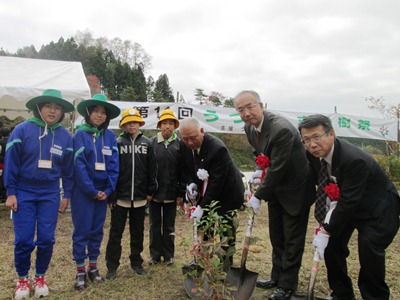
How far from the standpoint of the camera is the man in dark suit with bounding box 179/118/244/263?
3.07 m

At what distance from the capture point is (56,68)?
7406 millimetres

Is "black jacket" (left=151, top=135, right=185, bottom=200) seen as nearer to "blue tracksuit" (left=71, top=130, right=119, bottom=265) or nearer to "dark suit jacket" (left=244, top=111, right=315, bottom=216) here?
"blue tracksuit" (left=71, top=130, right=119, bottom=265)

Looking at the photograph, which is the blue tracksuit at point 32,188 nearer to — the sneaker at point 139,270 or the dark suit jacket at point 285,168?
the sneaker at point 139,270

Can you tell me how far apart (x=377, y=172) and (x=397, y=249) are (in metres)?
2.97

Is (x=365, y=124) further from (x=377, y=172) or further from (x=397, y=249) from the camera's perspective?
(x=377, y=172)

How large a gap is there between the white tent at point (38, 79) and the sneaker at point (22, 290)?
408cm

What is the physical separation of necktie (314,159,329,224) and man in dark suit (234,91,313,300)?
0.10 m

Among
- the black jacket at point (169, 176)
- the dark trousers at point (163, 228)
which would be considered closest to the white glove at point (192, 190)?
the black jacket at point (169, 176)

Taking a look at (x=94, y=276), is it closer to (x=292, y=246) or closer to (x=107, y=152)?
(x=107, y=152)

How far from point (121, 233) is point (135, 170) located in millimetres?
671

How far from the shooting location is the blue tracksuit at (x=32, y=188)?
2.98 m

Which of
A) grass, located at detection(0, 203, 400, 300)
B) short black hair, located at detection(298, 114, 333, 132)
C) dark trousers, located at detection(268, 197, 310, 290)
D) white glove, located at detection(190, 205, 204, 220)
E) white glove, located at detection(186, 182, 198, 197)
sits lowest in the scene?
grass, located at detection(0, 203, 400, 300)

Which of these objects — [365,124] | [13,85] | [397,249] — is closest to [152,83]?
[365,124]

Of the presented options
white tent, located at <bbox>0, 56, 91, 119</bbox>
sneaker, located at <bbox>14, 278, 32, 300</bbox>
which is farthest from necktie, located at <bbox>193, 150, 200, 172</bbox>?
white tent, located at <bbox>0, 56, 91, 119</bbox>
